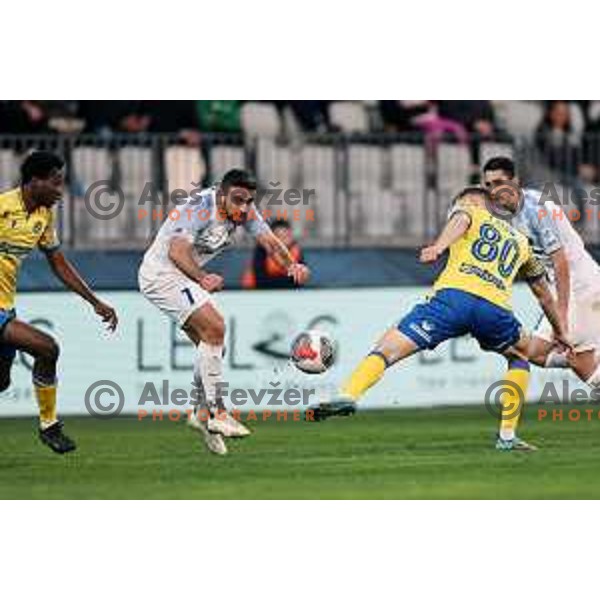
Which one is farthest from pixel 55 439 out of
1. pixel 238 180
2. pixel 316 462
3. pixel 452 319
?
pixel 452 319

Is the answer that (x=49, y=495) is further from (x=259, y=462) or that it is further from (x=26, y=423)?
(x=26, y=423)

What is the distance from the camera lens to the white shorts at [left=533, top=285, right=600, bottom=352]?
51.9 feet

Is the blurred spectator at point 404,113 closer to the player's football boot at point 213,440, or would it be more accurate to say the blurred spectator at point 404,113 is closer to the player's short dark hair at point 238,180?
the player's short dark hair at point 238,180

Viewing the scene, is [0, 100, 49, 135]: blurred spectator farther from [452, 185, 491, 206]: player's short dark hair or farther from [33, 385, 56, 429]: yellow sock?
[452, 185, 491, 206]: player's short dark hair

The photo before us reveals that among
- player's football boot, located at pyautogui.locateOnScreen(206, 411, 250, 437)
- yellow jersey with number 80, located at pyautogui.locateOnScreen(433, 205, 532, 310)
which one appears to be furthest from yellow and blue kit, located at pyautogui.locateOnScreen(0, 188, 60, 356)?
yellow jersey with number 80, located at pyautogui.locateOnScreen(433, 205, 532, 310)

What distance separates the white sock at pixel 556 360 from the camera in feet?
51.4

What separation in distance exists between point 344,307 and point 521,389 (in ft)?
19.3

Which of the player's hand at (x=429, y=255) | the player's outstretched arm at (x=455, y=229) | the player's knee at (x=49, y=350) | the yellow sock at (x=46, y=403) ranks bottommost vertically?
the yellow sock at (x=46, y=403)

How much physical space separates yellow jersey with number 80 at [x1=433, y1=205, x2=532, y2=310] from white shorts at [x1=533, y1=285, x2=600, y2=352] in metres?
1.38

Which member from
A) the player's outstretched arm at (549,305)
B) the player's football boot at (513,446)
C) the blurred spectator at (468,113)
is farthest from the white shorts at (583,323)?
the blurred spectator at (468,113)

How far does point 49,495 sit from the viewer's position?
515 inches

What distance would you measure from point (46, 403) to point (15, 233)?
1.19 m

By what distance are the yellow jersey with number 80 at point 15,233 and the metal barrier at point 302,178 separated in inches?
230

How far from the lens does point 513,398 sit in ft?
47.6
